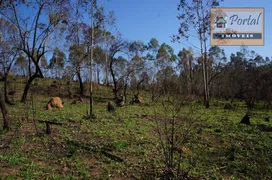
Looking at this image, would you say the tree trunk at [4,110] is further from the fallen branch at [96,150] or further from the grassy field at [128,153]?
the fallen branch at [96,150]

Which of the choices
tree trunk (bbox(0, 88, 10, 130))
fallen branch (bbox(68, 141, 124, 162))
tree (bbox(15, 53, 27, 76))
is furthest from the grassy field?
tree (bbox(15, 53, 27, 76))

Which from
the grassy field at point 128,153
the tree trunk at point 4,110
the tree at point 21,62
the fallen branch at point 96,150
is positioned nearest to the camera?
the grassy field at point 128,153

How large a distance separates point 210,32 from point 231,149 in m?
13.0

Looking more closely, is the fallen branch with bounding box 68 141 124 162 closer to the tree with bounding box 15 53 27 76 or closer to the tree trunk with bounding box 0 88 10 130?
the tree trunk with bounding box 0 88 10 130

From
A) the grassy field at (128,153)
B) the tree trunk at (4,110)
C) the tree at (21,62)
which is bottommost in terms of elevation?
the grassy field at (128,153)

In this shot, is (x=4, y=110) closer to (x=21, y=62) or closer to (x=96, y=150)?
(x=96, y=150)

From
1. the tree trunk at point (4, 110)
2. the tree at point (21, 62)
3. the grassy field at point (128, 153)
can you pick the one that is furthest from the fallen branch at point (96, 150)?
the tree at point (21, 62)

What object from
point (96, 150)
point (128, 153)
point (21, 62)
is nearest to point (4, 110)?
point (96, 150)

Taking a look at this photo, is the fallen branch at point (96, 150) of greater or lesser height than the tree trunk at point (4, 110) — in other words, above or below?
below

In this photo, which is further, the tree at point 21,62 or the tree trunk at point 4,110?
the tree at point 21,62

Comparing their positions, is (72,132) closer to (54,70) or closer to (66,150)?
(66,150)

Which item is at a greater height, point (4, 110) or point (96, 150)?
point (4, 110)

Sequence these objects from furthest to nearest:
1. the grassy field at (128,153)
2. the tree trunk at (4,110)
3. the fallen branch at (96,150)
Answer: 1. the tree trunk at (4,110)
2. the fallen branch at (96,150)
3. the grassy field at (128,153)

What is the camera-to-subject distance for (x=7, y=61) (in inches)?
667
